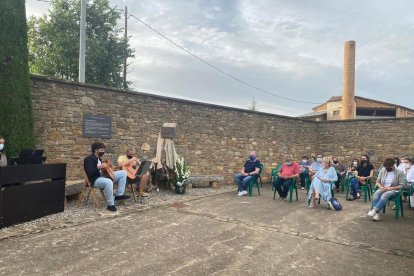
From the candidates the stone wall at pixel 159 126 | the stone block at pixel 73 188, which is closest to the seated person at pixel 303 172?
the stone wall at pixel 159 126

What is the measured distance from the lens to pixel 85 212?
5996 millimetres

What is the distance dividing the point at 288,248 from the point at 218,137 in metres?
6.85

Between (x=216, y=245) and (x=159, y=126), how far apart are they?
17.9ft

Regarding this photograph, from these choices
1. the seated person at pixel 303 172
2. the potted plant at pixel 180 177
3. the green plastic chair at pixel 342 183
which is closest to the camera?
the potted plant at pixel 180 177

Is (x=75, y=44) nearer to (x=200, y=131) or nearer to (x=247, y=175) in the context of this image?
(x=200, y=131)


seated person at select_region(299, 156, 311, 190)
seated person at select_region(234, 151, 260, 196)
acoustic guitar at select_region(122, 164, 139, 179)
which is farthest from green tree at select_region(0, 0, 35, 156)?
seated person at select_region(299, 156, 311, 190)

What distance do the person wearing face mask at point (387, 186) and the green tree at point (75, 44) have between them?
628 inches

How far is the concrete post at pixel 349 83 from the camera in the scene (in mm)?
23328

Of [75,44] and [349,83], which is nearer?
[75,44]

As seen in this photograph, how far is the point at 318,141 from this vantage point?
15141mm

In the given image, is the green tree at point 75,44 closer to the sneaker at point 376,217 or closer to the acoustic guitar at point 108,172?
the acoustic guitar at point 108,172

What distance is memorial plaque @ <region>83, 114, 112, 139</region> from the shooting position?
26.1 ft

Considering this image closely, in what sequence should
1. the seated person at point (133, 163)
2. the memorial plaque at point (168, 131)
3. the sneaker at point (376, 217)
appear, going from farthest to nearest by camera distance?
the memorial plaque at point (168, 131), the seated person at point (133, 163), the sneaker at point (376, 217)

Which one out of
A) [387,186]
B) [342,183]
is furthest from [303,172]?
[387,186]
